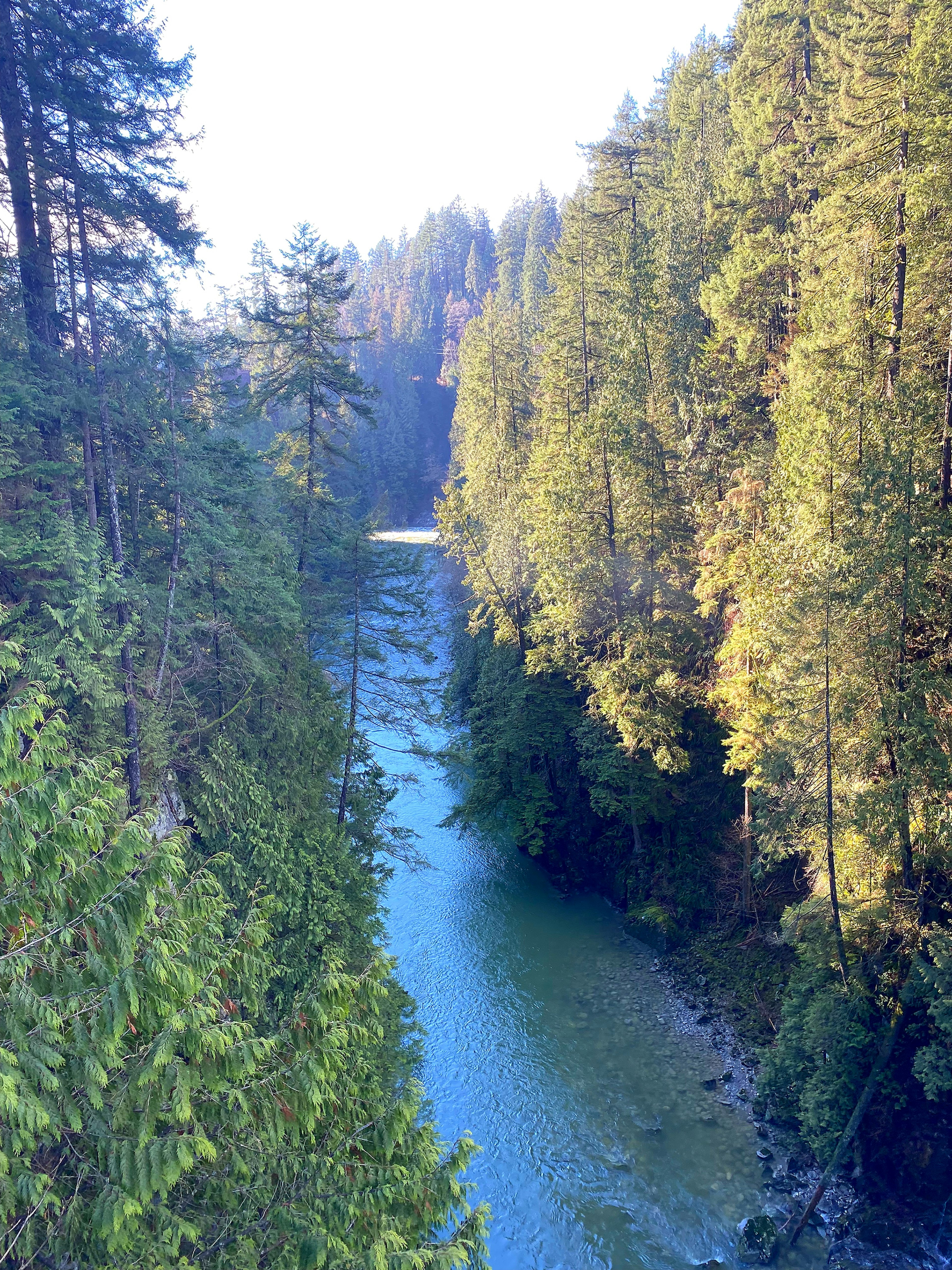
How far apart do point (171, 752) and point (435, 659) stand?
7.14m

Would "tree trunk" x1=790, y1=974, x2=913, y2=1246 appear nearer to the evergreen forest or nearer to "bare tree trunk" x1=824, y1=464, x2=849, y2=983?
the evergreen forest

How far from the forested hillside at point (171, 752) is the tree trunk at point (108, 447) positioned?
74mm

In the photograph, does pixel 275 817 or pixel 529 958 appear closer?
pixel 275 817

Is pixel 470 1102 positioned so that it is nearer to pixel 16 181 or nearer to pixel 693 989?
pixel 693 989

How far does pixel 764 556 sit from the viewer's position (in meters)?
14.1

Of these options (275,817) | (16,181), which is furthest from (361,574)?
(16,181)

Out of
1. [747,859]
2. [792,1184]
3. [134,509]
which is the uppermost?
[134,509]

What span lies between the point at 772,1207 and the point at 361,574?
598 inches

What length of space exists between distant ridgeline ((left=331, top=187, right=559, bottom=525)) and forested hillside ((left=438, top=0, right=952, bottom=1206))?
122 feet

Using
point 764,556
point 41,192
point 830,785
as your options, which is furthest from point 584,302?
point 830,785

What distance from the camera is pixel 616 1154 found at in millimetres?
13430

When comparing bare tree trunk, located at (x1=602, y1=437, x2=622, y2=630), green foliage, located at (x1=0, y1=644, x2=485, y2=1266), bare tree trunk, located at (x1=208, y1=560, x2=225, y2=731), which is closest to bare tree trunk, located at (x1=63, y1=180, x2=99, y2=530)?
→ bare tree trunk, located at (x1=208, y1=560, x2=225, y2=731)

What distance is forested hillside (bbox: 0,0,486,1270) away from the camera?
14.1 feet

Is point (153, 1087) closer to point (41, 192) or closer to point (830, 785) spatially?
point (830, 785)
